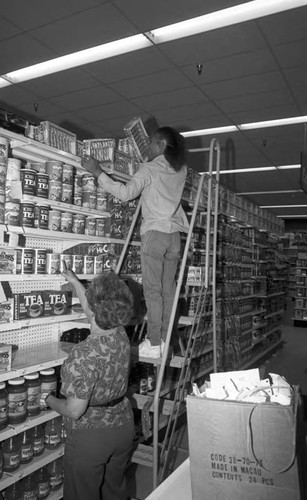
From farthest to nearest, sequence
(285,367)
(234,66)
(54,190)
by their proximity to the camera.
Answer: (285,367), (234,66), (54,190)

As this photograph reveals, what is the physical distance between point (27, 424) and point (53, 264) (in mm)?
1108

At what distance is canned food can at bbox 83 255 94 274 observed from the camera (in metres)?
3.41

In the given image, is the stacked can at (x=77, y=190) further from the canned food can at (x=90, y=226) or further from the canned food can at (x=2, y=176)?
the canned food can at (x=2, y=176)

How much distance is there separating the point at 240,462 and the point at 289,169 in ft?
32.6

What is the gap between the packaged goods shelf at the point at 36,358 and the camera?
2.70 m

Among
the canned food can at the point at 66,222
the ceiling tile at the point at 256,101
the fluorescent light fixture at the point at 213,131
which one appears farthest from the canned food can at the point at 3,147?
the fluorescent light fixture at the point at 213,131

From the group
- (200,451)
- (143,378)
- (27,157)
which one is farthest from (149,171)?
(200,451)

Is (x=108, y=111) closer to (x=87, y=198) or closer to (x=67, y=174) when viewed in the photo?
(x=87, y=198)

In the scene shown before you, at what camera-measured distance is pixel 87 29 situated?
15.2 ft

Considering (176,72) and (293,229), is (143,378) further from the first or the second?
(293,229)

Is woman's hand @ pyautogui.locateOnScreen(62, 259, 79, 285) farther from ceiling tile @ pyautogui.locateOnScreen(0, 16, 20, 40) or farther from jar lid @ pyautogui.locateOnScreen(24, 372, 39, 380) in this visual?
ceiling tile @ pyautogui.locateOnScreen(0, 16, 20, 40)

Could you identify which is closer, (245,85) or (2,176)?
(2,176)

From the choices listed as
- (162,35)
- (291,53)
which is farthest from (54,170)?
(291,53)

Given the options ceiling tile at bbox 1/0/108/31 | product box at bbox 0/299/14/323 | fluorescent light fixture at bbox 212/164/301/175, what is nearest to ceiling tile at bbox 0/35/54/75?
ceiling tile at bbox 1/0/108/31
